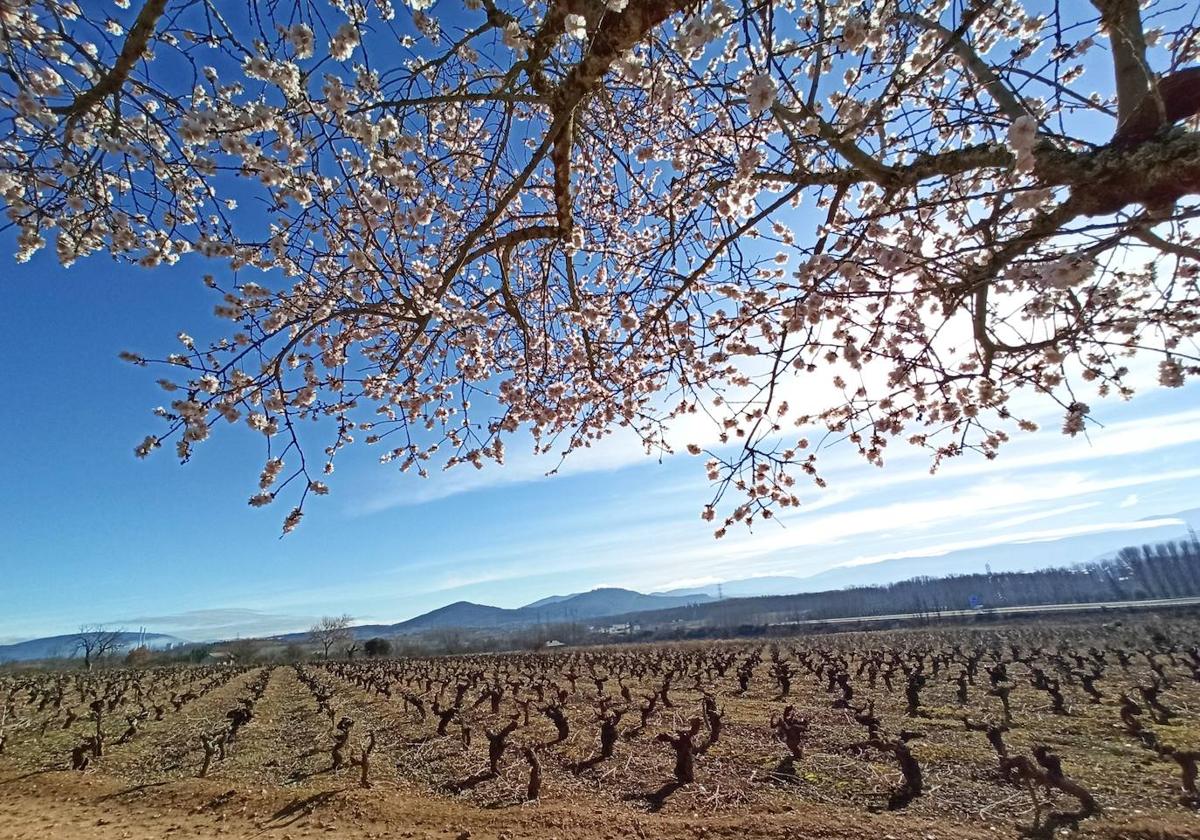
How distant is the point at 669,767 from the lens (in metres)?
9.77

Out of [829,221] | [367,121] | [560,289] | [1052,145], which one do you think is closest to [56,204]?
[367,121]

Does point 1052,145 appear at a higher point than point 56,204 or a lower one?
lower

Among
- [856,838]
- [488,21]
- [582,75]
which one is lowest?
[856,838]

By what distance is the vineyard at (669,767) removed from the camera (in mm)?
7340

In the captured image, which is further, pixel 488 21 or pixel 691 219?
pixel 691 219

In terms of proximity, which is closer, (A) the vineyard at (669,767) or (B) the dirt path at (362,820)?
(B) the dirt path at (362,820)

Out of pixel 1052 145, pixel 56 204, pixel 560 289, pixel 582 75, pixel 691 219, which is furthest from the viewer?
pixel 560 289

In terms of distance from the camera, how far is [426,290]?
4.77 meters

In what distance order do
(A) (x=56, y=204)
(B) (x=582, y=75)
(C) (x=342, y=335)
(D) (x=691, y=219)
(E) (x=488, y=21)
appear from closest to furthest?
1. (B) (x=582, y=75)
2. (A) (x=56, y=204)
3. (E) (x=488, y=21)
4. (D) (x=691, y=219)
5. (C) (x=342, y=335)

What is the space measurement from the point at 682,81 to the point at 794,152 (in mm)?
862

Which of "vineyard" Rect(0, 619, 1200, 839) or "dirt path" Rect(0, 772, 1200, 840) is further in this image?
"vineyard" Rect(0, 619, 1200, 839)

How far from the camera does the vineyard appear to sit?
7.34 m

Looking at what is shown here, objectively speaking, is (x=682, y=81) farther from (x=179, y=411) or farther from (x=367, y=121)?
(x=179, y=411)

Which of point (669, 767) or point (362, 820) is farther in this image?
point (669, 767)
